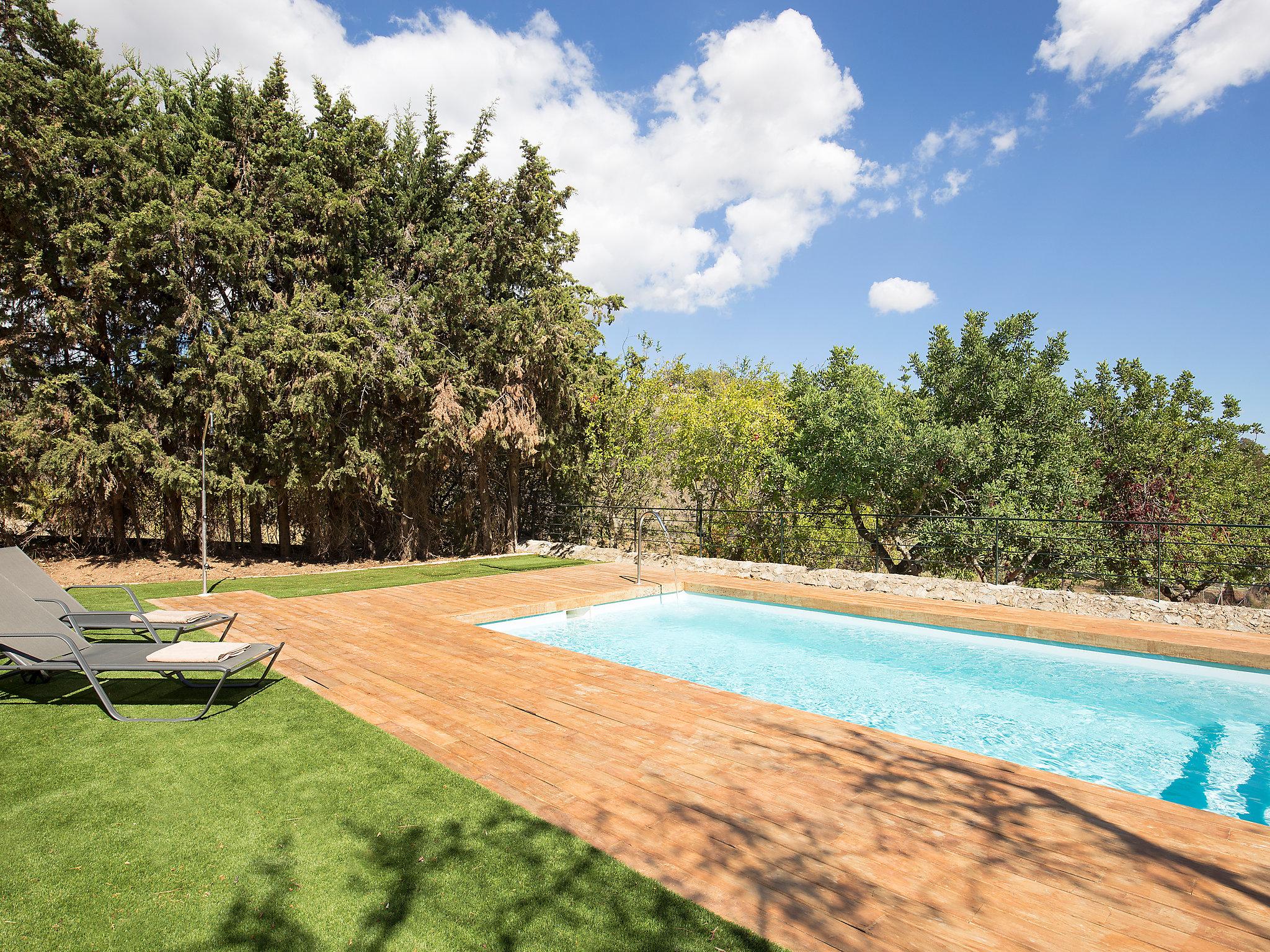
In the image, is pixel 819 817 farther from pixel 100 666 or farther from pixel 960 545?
pixel 960 545

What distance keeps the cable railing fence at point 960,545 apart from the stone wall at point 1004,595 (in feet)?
3.96

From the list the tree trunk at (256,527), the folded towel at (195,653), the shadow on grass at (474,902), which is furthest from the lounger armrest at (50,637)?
the tree trunk at (256,527)

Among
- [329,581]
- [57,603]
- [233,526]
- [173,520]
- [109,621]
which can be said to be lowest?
[329,581]

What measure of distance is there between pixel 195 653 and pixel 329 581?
21.7 feet

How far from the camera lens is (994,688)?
6.46 metres

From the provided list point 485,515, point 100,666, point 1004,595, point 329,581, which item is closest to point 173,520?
point 329,581

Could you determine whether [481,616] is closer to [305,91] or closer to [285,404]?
[285,404]

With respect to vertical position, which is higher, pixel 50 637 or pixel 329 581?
pixel 50 637

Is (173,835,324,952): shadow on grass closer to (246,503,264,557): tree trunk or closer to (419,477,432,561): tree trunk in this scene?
(246,503,264,557): tree trunk

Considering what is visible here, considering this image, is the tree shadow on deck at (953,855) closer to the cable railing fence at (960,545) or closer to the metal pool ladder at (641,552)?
the metal pool ladder at (641,552)

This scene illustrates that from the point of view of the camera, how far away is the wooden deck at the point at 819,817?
217 cm

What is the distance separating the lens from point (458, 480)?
15.1 meters

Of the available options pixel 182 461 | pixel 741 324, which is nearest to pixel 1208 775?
pixel 182 461

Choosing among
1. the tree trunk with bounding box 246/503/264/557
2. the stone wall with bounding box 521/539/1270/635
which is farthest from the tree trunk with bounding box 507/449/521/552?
the tree trunk with bounding box 246/503/264/557
